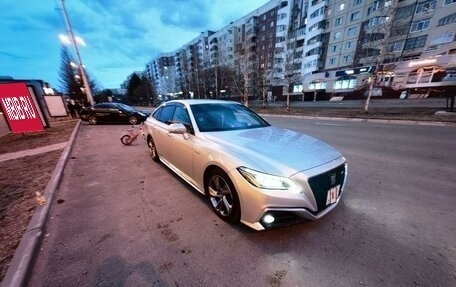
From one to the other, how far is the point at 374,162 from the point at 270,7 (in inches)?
2343

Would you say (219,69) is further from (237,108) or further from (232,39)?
(237,108)

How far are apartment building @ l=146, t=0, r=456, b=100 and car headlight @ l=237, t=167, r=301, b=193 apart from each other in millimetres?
18672

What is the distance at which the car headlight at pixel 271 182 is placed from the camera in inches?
83.2

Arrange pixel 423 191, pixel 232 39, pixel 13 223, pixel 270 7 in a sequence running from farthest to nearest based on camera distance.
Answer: pixel 232 39 → pixel 270 7 → pixel 423 191 → pixel 13 223

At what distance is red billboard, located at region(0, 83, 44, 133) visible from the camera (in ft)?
32.3

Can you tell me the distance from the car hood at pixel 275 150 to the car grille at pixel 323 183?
0.14 metres

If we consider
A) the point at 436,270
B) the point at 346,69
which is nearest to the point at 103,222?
the point at 436,270

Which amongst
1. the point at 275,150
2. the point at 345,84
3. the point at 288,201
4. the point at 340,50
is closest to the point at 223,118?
the point at 275,150

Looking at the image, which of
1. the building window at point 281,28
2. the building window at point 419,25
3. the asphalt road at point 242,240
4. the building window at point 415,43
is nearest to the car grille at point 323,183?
the asphalt road at point 242,240

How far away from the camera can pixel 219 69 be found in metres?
43.2

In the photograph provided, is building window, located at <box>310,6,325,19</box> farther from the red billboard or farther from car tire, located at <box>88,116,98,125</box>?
the red billboard

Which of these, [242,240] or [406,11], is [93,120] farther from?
[406,11]

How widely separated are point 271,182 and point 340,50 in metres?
46.6

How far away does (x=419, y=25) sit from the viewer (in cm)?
2939
